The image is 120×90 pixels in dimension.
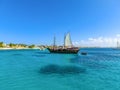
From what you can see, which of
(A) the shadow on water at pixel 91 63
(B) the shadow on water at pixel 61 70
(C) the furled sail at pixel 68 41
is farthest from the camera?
(C) the furled sail at pixel 68 41

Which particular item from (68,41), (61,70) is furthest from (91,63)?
(68,41)

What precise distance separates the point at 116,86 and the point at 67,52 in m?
58.2

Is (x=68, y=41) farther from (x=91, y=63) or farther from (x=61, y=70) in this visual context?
(x=61, y=70)

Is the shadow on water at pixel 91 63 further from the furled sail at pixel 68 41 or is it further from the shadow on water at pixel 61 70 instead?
the furled sail at pixel 68 41

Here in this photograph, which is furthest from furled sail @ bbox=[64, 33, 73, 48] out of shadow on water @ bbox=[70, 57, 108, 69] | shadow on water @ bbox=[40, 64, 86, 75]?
shadow on water @ bbox=[40, 64, 86, 75]

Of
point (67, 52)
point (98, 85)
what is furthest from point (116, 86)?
point (67, 52)

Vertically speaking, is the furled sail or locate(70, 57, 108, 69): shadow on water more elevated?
the furled sail

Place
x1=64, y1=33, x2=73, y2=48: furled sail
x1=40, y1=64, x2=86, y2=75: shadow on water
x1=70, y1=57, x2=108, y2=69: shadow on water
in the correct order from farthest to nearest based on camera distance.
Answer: x1=64, y1=33, x2=73, y2=48: furled sail
x1=70, y1=57, x2=108, y2=69: shadow on water
x1=40, y1=64, x2=86, y2=75: shadow on water

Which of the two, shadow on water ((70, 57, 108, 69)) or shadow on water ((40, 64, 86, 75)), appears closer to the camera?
shadow on water ((40, 64, 86, 75))

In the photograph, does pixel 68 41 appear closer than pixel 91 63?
No

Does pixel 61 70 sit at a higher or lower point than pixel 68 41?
lower

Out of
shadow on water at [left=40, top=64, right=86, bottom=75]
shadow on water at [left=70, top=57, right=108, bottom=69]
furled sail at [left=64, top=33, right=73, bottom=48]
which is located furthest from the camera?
furled sail at [left=64, top=33, right=73, bottom=48]

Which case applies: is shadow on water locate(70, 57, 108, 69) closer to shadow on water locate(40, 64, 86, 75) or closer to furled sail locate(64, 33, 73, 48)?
shadow on water locate(40, 64, 86, 75)

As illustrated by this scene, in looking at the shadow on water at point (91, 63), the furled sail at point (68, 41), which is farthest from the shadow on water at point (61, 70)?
the furled sail at point (68, 41)
